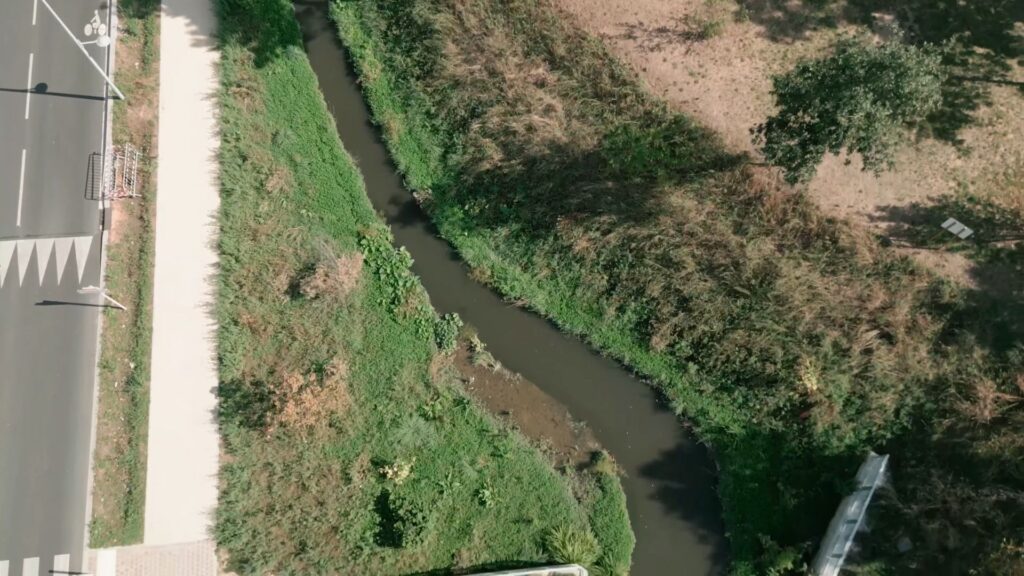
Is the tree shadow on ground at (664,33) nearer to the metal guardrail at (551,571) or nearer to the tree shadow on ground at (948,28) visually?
the tree shadow on ground at (948,28)

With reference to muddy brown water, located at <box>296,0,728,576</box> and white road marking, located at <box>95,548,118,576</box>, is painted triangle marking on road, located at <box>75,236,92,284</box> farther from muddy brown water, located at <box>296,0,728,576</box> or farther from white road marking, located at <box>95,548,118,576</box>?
muddy brown water, located at <box>296,0,728,576</box>

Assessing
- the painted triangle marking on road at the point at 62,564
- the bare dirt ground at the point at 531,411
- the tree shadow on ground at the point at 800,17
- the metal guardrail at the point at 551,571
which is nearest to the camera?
the metal guardrail at the point at 551,571

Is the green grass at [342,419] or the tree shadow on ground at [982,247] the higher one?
the tree shadow on ground at [982,247]

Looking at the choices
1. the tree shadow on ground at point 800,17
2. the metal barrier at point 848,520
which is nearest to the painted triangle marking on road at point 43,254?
the tree shadow on ground at point 800,17

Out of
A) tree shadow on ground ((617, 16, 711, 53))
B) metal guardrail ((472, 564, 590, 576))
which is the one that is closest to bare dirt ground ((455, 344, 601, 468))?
metal guardrail ((472, 564, 590, 576))

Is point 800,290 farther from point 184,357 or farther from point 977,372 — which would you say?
point 184,357

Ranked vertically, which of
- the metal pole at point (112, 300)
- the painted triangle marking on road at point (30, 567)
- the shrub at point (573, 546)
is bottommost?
the painted triangle marking on road at point (30, 567)

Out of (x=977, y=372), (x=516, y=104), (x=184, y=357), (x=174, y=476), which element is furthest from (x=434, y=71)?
(x=977, y=372)
